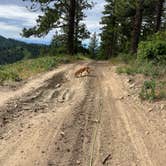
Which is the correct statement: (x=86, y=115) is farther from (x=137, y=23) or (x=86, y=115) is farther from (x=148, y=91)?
(x=137, y=23)

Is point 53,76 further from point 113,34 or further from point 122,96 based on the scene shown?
point 113,34

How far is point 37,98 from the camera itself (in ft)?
38.0

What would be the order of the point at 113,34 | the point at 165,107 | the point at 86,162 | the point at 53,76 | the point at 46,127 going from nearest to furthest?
1. the point at 86,162
2. the point at 46,127
3. the point at 165,107
4. the point at 53,76
5. the point at 113,34

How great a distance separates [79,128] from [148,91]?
4024mm

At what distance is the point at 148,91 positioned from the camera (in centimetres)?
1197

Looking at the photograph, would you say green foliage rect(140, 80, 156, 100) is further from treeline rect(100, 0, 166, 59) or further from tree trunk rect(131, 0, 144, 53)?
treeline rect(100, 0, 166, 59)

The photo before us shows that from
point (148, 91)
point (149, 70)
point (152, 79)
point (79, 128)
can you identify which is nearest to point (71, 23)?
point (149, 70)

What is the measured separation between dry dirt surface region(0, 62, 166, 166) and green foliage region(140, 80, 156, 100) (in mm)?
361

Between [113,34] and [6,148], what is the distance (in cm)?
4608

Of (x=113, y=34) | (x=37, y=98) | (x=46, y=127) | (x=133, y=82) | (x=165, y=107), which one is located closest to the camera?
(x=46, y=127)

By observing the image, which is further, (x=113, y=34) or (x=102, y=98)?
(x=113, y=34)

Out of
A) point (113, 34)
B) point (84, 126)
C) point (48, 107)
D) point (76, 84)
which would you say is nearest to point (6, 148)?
point (84, 126)

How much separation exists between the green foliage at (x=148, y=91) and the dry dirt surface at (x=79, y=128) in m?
0.36

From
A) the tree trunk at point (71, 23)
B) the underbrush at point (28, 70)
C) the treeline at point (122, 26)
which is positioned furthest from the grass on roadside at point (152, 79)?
the treeline at point (122, 26)
